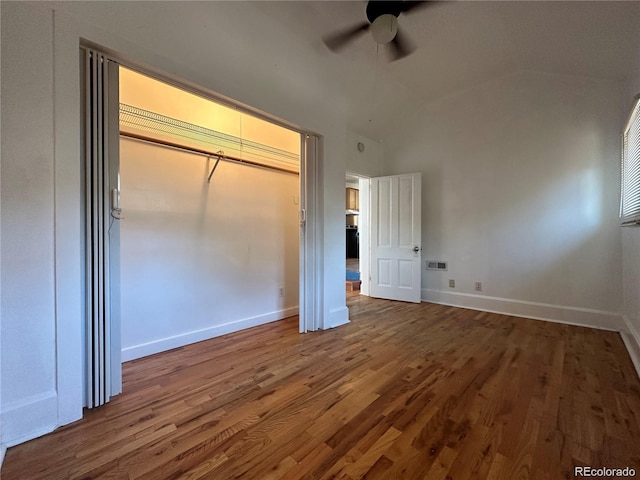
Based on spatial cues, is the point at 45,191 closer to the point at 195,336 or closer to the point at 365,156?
the point at 195,336

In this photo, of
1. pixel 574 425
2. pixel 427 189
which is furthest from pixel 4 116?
pixel 427 189

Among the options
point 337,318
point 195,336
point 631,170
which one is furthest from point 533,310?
point 195,336

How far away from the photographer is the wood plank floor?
1334 mm

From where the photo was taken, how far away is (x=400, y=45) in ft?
8.57

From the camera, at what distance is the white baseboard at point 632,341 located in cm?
239

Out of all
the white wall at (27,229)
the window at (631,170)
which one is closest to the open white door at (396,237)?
the window at (631,170)

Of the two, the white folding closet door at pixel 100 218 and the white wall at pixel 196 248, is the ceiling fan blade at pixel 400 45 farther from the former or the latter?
the white folding closet door at pixel 100 218

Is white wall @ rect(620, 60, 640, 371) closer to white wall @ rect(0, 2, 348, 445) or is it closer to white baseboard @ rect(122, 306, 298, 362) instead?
white baseboard @ rect(122, 306, 298, 362)

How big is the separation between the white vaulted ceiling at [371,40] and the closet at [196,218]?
24.4 inches

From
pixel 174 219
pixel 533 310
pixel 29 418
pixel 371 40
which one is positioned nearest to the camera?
pixel 29 418

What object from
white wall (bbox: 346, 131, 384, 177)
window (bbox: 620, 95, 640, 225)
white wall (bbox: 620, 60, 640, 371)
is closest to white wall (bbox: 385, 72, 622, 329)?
white wall (bbox: 620, 60, 640, 371)

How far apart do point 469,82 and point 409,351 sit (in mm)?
3960

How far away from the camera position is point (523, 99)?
3.89 meters

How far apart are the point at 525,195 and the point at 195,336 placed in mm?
4676
